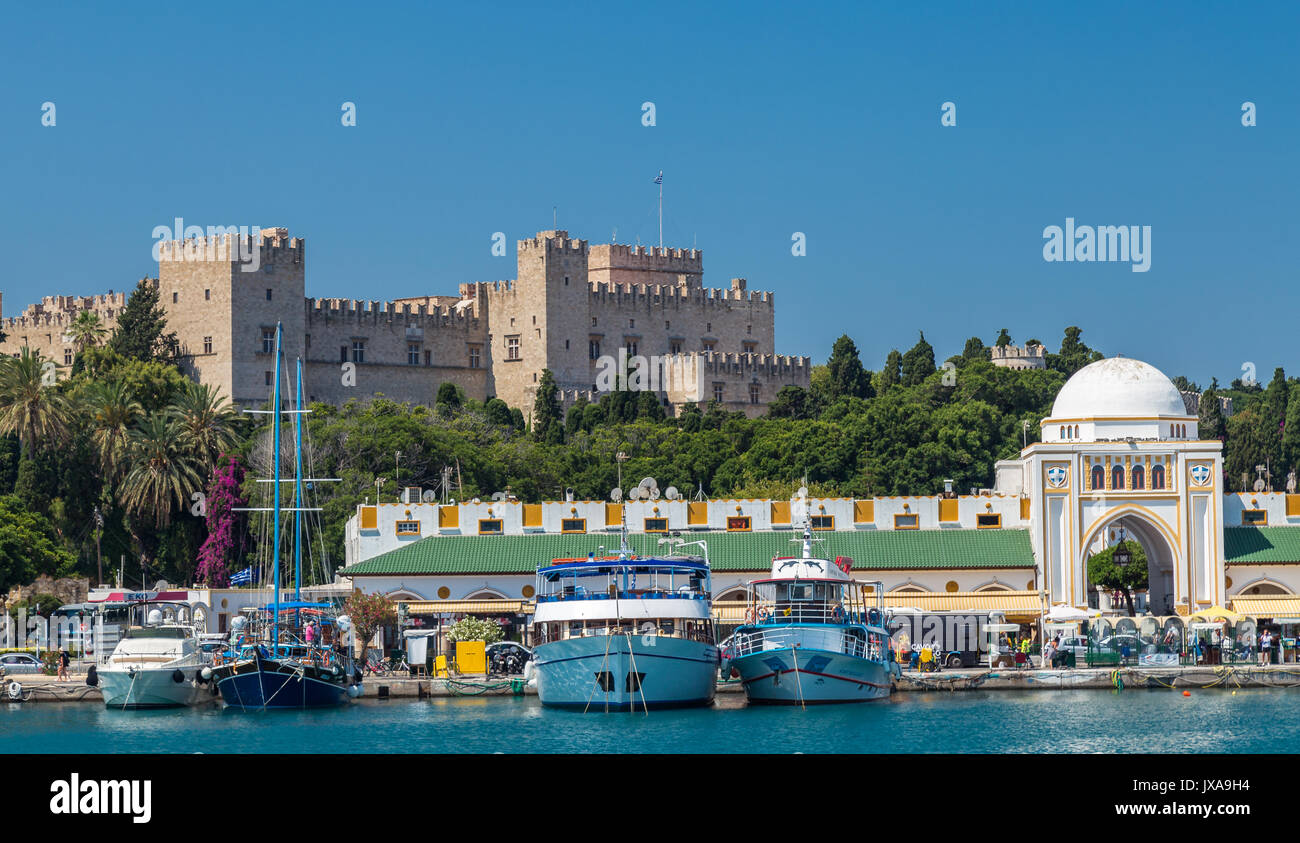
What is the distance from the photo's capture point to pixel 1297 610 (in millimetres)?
67000

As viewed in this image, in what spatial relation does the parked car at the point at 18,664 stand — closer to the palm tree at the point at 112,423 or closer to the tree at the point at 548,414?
the palm tree at the point at 112,423

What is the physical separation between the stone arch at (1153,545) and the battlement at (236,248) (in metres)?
57.3

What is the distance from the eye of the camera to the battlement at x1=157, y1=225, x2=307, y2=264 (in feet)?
380

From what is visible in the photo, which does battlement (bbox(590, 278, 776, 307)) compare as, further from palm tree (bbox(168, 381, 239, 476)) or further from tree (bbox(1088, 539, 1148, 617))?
tree (bbox(1088, 539, 1148, 617))

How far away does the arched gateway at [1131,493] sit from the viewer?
2739 inches

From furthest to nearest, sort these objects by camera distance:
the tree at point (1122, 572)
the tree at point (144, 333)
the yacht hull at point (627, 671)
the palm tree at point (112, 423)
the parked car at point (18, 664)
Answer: the tree at point (144, 333)
the palm tree at point (112, 423)
the tree at point (1122, 572)
the parked car at point (18, 664)
the yacht hull at point (627, 671)

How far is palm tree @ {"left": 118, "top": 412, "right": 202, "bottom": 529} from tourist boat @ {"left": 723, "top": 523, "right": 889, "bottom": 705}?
3951 centimetres

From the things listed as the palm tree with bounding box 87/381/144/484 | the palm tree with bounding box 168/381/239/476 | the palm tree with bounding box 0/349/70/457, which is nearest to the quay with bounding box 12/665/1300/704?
the palm tree with bounding box 168/381/239/476

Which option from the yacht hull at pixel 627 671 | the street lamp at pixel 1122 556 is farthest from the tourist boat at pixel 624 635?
the street lamp at pixel 1122 556

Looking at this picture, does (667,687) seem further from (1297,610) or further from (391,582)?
(1297,610)

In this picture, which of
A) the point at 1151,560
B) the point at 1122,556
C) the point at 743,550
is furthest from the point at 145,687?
the point at 1151,560

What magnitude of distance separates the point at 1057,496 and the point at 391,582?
2170 centimetres

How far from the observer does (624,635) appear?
5272 centimetres

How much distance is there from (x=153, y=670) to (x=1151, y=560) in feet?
112
